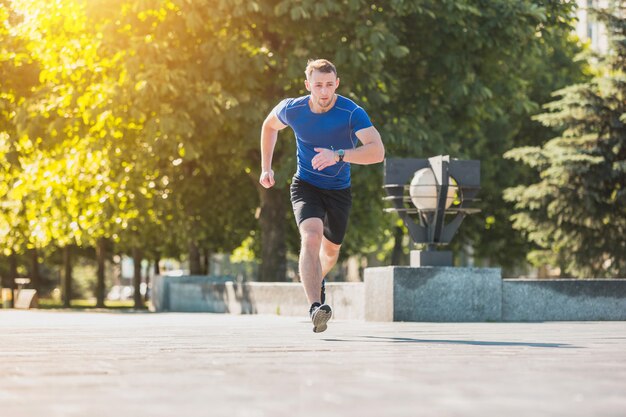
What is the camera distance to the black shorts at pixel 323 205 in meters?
9.52

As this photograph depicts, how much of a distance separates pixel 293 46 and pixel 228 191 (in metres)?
6.50

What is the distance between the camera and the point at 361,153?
891cm

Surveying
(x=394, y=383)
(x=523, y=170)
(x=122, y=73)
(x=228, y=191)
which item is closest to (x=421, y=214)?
(x=394, y=383)

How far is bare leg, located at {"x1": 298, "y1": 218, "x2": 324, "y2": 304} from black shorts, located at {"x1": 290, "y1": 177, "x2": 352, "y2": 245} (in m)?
0.14

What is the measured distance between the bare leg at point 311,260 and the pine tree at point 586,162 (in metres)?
17.3

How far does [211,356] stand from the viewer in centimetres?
671

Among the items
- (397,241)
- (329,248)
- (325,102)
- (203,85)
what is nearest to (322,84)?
(325,102)

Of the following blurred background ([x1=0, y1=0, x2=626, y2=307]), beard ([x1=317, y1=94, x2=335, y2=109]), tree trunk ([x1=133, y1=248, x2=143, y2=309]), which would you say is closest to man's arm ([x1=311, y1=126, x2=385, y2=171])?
beard ([x1=317, y1=94, x2=335, y2=109])

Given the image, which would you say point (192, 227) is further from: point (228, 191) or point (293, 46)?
point (293, 46)

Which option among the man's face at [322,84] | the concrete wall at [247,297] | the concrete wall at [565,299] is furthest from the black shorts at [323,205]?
the concrete wall at [247,297]

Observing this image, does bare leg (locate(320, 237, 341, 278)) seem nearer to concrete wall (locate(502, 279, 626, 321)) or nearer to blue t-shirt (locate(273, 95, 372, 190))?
blue t-shirt (locate(273, 95, 372, 190))

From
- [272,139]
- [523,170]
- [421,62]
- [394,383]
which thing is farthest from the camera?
[523,170]

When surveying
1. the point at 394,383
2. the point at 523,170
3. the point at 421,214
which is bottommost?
the point at 394,383

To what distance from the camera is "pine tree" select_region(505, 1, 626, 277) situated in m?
26.0
